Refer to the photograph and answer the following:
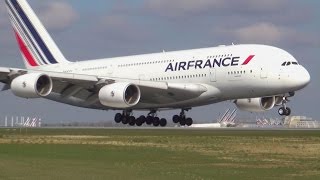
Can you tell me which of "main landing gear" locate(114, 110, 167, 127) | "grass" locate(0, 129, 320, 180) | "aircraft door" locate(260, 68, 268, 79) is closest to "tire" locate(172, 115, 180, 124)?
"main landing gear" locate(114, 110, 167, 127)

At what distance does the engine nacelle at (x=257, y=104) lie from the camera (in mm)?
60719

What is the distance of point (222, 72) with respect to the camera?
53656 mm

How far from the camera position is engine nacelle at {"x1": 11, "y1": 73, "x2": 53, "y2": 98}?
5262cm

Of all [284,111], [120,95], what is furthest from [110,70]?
[284,111]

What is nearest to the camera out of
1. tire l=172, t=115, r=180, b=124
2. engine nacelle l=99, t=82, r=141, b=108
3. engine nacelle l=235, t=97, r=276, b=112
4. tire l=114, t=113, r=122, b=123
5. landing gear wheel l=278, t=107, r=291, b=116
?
landing gear wheel l=278, t=107, r=291, b=116

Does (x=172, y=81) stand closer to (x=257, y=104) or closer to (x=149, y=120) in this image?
(x=149, y=120)

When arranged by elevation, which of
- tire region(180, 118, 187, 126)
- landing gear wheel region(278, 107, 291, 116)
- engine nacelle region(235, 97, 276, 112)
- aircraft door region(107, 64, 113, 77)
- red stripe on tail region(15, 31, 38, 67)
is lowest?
landing gear wheel region(278, 107, 291, 116)

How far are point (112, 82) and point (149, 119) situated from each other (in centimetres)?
713

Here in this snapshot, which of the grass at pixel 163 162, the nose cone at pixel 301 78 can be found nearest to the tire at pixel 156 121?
the nose cone at pixel 301 78

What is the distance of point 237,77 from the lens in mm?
52844

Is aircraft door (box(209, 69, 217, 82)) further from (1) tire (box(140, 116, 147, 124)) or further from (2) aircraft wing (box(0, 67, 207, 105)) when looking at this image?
(1) tire (box(140, 116, 147, 124))

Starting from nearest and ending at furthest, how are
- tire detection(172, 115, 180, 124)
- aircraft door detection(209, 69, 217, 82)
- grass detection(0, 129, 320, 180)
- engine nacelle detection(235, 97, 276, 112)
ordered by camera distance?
grass detection(0, 129, 320, 180)
aircraft door detection(209, 69, 217, 82)
engine nacelle detection(235, 97, 276, 112)
tire detection(172, 115, 180, 124)

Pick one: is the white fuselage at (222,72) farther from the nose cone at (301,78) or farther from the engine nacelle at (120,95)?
the engine nacelle at (120,95)

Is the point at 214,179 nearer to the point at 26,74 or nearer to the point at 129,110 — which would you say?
the point at 26,74
